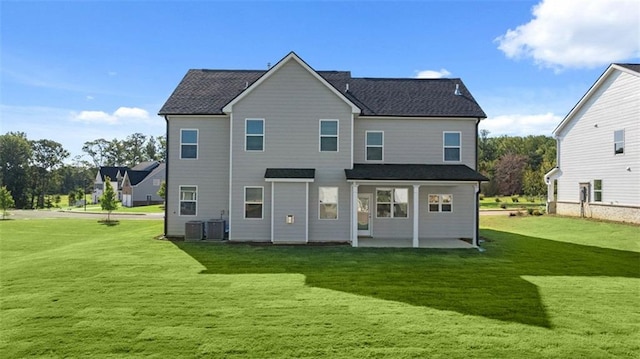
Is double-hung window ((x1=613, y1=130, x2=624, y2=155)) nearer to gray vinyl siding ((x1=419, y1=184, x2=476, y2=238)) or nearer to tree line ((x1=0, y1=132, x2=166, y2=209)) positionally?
gray vinyl siding ((x1=419, y1=184, x2=476, y2=238))

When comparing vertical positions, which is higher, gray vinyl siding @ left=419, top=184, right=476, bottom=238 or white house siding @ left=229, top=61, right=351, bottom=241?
white house siding @ left=229, top=61, right=351, bottom=241

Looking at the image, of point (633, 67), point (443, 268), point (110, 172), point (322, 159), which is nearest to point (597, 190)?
point (633, 67)

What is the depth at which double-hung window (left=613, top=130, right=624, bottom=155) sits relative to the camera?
22844 mm

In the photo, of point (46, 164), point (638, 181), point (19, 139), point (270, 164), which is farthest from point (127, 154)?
point (638, 181)

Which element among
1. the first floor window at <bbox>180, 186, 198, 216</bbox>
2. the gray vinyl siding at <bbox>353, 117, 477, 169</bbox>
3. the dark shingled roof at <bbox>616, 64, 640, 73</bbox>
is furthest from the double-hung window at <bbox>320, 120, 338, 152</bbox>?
the dark shingled roof at <bbox>616, 64, 640, 73</bbox>

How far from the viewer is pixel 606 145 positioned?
78.8ft

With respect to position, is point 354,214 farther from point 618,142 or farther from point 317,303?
point 618,142

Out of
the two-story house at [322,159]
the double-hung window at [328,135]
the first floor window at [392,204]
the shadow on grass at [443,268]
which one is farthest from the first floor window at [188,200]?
the first floor window at [392,204]

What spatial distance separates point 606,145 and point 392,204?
16214 mm

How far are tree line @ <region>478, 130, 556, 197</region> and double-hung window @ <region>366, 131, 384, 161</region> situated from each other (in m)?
38.4

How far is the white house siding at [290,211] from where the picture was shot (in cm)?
1647

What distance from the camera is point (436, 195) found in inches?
710

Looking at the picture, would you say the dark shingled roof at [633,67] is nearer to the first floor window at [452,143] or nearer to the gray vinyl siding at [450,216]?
the first floor window at [452,143]

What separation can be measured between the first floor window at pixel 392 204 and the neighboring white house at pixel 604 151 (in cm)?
1415
